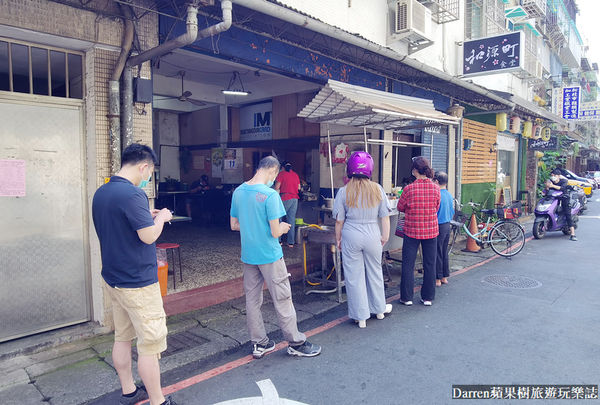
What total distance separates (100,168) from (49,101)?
33.6 inches

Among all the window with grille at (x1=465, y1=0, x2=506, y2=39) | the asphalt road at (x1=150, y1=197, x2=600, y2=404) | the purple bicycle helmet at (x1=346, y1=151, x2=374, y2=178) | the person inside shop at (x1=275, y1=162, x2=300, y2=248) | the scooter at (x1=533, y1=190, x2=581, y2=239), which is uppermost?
the window with grille at (x1=465, y1=0, x2=506, y2=39)

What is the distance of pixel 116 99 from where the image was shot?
14.8 feet

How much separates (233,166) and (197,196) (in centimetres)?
157

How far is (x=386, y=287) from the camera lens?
21.2 ft

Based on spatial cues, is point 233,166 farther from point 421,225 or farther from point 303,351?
point 303,351

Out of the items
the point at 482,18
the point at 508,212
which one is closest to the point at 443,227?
the point at 508,212

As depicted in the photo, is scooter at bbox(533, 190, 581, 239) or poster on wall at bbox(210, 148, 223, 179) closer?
scooter at bbox(533, 190, 581, 239)

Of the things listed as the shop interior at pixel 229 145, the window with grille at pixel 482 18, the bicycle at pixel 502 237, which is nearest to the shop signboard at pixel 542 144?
the window with grille at pixel 482 18

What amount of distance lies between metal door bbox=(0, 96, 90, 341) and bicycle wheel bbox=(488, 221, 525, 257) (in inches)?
309

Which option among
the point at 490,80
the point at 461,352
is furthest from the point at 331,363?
the point at 490,80

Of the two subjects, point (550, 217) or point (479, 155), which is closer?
point (550, 217)

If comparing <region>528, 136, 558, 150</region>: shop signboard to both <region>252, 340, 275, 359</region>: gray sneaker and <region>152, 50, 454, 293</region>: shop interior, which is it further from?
<region>252, 340, 275, 359</region>: gray sneaker

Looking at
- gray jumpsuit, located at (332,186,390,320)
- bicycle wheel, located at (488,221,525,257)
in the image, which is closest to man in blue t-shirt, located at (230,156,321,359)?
gray jumpsuit, located at (332,186,390,320)

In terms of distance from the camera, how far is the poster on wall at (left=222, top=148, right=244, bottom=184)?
39.6 feet
